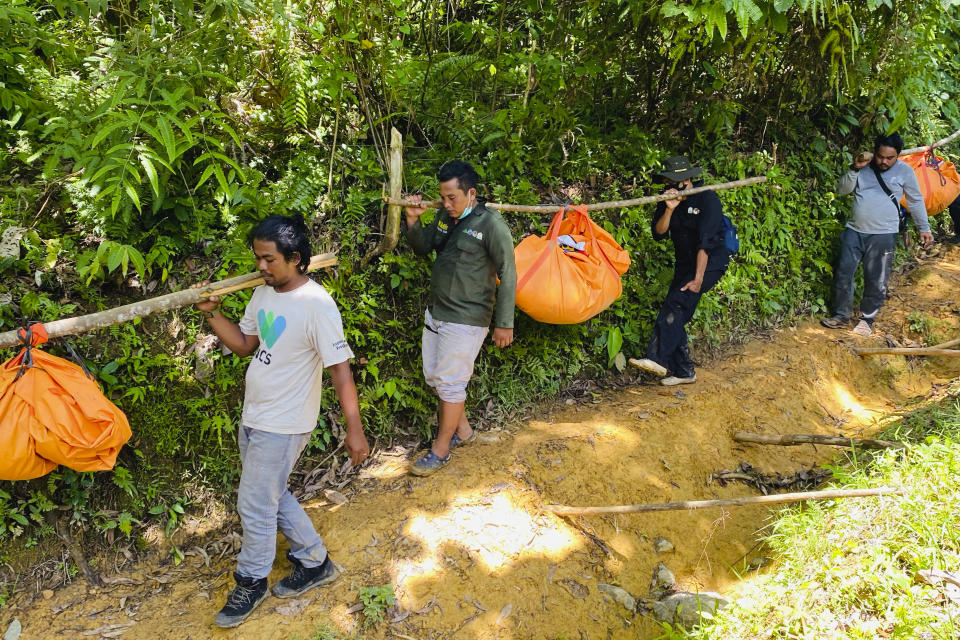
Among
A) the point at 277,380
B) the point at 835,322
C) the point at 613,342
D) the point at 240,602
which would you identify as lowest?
the point at 240,602

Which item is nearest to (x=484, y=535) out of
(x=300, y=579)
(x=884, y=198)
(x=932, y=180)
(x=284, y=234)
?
(x=300, y=579)

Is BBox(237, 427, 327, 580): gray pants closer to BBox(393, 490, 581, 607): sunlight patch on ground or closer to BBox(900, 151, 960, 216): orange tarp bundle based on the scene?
BBox(393, 490, 581, 607): sunlight patch on ground

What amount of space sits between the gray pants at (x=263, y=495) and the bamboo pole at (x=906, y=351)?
5793 millimetres

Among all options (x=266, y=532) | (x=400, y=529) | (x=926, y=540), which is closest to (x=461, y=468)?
(x=400, y=529)

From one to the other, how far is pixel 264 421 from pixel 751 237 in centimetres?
588

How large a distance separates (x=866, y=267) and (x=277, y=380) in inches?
266

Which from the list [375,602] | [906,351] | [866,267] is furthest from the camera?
[866,267]

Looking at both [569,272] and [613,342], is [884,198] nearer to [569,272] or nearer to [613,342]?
[613,342]

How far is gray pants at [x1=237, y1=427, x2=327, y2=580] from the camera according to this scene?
302 centimetres

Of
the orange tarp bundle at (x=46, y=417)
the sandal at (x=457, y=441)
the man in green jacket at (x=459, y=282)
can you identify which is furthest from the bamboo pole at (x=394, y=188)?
the orange tarp bundle at (x=46, y=417)

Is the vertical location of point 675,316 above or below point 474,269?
below

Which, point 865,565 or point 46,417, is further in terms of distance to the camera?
point 865,565

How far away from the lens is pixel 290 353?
297 cm

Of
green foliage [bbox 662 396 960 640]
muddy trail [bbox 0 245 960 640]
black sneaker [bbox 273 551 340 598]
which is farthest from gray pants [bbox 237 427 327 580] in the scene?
green foliage [bbox 662 396 960 640]
